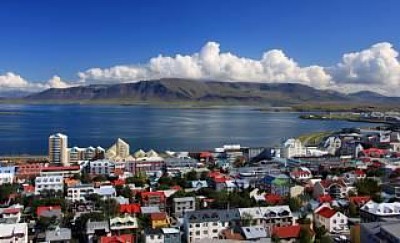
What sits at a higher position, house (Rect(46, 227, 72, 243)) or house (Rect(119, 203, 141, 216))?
house (Rect(119, 203, 141, 216))

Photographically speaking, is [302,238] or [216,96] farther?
[216,96]

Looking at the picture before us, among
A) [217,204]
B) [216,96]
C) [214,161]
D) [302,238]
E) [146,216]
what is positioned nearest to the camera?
[302,238]

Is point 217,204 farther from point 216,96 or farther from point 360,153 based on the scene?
point 216,96

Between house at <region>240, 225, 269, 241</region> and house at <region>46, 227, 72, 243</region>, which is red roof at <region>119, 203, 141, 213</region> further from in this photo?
house at <region>240, 225, 269, 241</region>

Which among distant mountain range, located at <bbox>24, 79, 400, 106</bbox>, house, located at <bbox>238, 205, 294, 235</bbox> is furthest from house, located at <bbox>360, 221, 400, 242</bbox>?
distant mountain range, located at <bbox>24, 79, 400, 106</bbox>

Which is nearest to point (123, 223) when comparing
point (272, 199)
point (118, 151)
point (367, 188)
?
point (272, 199)

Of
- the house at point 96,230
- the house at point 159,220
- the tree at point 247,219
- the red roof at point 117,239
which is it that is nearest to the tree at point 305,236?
the tree at point 247,219

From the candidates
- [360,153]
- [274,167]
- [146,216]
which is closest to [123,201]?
[146,216]

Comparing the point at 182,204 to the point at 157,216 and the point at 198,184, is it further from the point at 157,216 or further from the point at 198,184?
the point at 198,184
